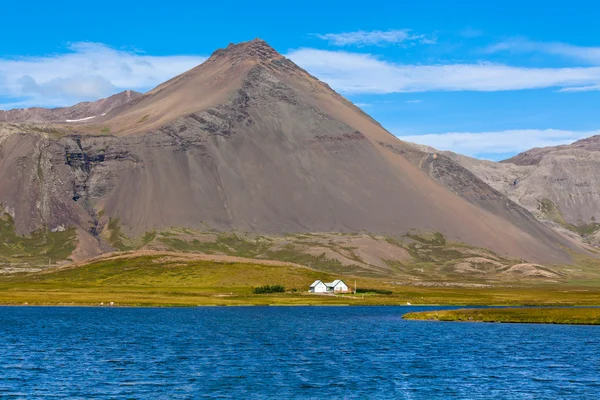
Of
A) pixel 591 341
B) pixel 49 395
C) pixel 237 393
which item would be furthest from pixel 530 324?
pixel 49 395

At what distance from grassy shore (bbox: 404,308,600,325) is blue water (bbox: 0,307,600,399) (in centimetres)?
175

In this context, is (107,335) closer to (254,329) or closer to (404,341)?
(254,329)

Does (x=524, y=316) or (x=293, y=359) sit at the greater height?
(x=293, y=359)

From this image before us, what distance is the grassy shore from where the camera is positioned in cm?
14088

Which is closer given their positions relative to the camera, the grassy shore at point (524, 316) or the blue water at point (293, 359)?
the blue water at point (293, 359)

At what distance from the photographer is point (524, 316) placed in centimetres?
15012

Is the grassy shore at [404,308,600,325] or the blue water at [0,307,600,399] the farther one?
the grassy shore at [404,308,600,325]

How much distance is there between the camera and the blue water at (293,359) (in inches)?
2881

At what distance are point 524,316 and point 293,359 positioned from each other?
68794 millimetres

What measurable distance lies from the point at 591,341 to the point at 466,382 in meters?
45.4

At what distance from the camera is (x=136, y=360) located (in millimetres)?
92500

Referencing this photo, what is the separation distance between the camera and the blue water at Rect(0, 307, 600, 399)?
7319cm

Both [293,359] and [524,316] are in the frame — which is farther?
[524,316]

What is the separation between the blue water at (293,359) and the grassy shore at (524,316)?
1.75m
